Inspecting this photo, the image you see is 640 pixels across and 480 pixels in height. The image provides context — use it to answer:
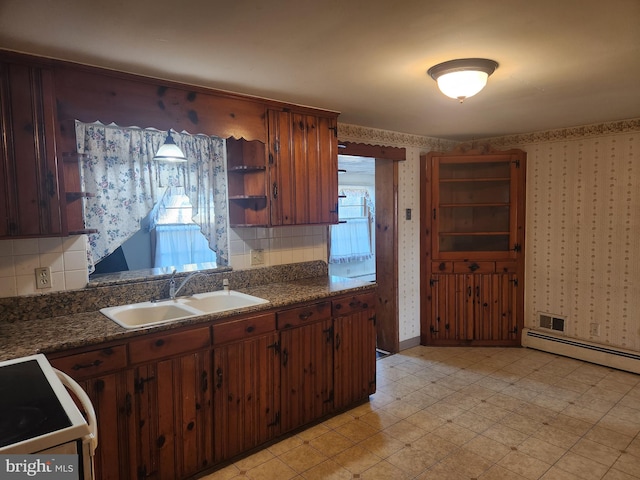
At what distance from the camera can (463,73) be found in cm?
208

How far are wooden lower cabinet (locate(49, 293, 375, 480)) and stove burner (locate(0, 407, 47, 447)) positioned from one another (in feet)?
2.44

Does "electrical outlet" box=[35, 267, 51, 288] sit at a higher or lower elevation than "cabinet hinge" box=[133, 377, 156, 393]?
higher

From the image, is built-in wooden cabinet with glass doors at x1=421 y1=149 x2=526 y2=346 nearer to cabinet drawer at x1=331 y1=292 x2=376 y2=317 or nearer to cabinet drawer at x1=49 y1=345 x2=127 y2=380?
cabinet drawer at x1=331 y1=292 x2=376 y2=317

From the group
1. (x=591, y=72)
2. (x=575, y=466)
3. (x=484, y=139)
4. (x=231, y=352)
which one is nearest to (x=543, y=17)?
(x=591, y=72)

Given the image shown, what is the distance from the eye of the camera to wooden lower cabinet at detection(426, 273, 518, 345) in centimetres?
420

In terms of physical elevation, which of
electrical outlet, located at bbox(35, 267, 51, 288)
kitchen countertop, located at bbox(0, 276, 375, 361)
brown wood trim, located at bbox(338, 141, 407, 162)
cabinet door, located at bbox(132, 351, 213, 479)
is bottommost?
cabinet door, located at bbox(132, 351, 213, 479)

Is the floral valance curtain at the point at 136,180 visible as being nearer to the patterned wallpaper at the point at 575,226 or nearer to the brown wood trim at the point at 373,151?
the brown wood trim at the point at 373,151

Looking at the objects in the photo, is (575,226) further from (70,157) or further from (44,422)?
(44,422)

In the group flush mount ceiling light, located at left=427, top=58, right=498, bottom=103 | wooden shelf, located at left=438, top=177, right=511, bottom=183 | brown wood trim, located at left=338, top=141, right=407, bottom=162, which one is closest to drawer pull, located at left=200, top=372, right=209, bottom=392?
flush mount ceiling light, located at left=427, top=58, right=498, bottom=103

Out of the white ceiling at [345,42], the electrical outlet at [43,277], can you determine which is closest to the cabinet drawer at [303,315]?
the electrical outlet at [43,277]

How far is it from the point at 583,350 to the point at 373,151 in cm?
269

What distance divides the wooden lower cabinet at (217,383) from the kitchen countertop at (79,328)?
0.05m

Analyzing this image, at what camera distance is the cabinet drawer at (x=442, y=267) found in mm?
4230

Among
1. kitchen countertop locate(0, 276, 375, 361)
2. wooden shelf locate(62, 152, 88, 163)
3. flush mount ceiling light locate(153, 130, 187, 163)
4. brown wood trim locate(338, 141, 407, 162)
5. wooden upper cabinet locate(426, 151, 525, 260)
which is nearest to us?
kitchen countertop locate(0, 276, 375, 361)
